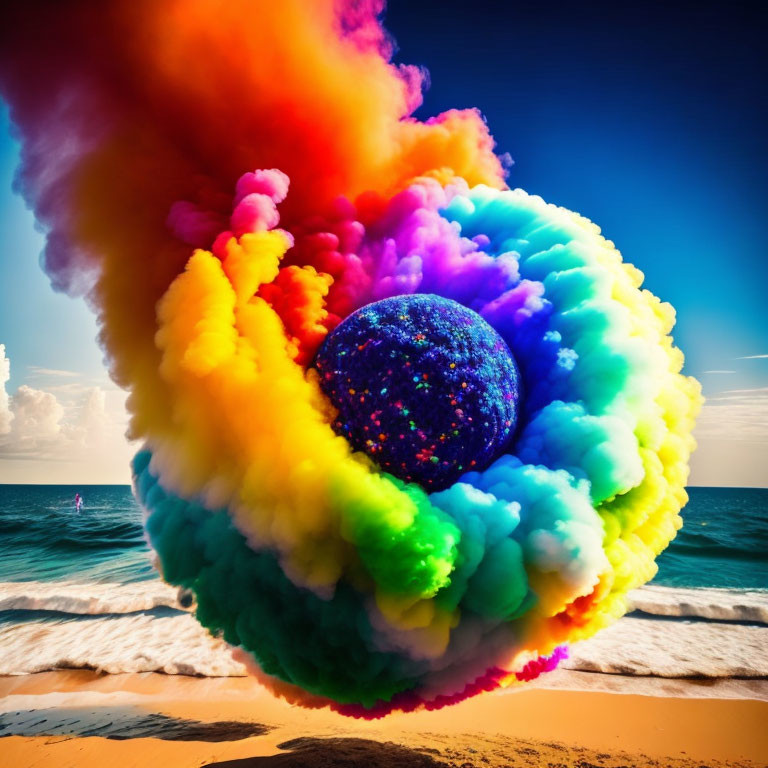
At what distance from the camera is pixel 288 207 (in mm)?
2859

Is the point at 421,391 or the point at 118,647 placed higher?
the point at 421,391

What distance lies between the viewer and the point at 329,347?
93.0 inches

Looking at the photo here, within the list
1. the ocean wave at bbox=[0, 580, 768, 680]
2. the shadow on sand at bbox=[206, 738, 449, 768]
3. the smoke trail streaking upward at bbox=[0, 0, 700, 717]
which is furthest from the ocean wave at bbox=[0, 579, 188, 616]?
the smoke trail streaking upward at bbox=[0, 0, 700, 717]

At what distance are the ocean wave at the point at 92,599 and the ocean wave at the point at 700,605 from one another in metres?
8.52

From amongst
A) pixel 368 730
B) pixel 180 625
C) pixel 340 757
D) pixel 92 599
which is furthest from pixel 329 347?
pixel 92 599

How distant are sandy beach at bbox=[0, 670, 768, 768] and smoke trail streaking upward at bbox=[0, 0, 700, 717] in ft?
6.94

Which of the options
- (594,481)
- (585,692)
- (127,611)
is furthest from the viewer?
(127,611)

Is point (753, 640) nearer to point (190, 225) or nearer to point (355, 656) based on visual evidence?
point (355, 656)

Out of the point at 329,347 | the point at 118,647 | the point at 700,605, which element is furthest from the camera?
the point at 700,605

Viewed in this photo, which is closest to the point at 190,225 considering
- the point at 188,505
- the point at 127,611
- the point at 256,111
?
the point at 256,111

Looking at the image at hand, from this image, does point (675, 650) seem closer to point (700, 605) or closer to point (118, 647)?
point (700, 605)

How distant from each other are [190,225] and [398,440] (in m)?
1.45

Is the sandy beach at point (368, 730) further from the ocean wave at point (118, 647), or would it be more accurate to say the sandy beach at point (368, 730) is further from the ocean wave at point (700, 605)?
the ocean wave at point (700, 605)

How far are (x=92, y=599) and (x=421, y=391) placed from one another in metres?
10.3
